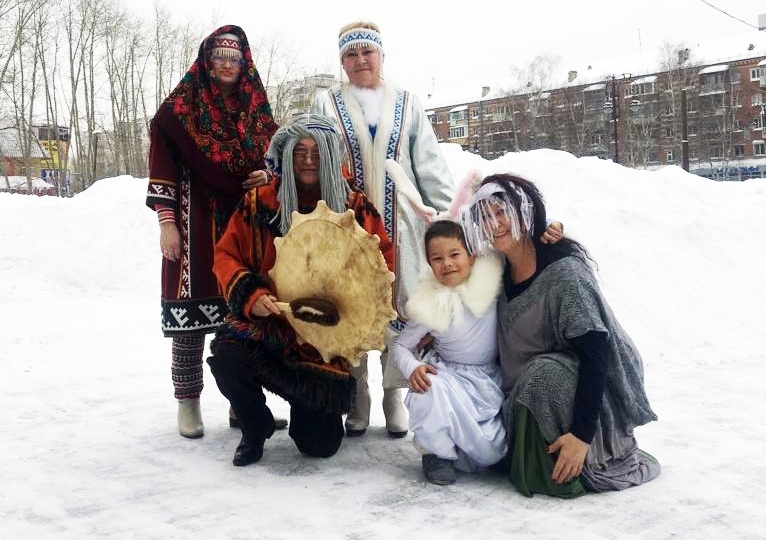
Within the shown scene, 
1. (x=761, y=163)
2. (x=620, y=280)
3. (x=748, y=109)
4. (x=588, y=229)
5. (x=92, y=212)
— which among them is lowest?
(x=620, y=280)

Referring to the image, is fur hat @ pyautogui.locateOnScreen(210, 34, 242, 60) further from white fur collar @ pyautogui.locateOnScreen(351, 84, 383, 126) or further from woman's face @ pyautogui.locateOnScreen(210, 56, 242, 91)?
white fur collar @ pyautogui.locateOnScreen(351, 84, 383, 126)

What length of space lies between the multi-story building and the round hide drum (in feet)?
119

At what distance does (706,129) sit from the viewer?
3944cm

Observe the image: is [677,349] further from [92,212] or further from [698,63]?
[698,63]

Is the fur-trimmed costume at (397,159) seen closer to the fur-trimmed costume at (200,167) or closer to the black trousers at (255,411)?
the fur-trimmed costume at (200,167)

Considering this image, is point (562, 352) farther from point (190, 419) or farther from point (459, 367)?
point (190, 419)

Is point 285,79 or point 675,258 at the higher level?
point 285,79

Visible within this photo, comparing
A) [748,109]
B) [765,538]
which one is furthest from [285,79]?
[748,109]

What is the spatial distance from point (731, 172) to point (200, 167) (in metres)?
40.4

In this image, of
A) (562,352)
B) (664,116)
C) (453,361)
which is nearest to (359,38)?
(453,361)

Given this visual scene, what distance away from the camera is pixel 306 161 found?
277 centimetres

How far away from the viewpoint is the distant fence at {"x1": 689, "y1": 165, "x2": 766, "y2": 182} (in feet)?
122

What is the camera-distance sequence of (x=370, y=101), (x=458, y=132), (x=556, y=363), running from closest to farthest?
(x=556, y=363) < (x=370, y=101) < (x=458, y=132)

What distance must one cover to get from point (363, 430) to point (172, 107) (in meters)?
1.65
